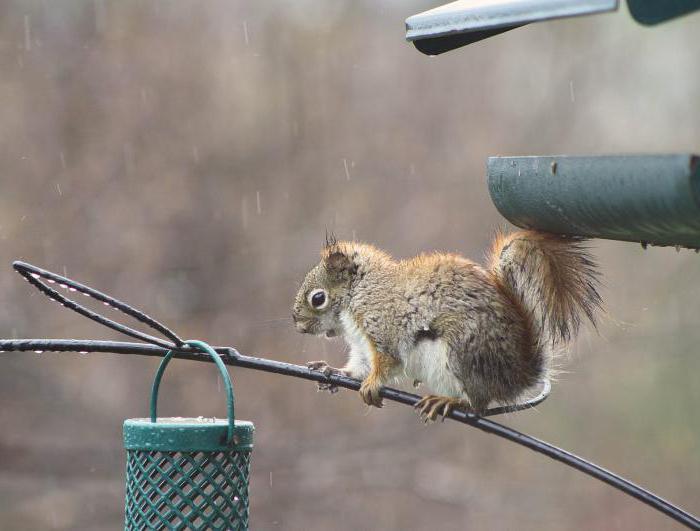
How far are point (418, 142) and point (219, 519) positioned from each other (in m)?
4.32

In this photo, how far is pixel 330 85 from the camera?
19.5ft

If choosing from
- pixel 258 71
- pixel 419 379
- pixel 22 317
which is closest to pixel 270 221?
pixel 258 71

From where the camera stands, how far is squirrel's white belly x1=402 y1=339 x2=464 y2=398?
2148 mm

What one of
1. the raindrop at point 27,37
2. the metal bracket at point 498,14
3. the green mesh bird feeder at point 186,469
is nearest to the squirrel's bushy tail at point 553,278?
the metal bracket at point 498,14

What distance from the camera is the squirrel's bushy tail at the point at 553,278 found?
2.05 meters

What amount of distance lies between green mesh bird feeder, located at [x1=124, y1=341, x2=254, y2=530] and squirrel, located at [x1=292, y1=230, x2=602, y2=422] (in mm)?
338

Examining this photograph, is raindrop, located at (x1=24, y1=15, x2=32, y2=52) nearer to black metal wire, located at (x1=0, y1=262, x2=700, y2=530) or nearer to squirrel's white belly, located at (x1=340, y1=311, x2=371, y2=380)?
squirrel's white belly, located at (x1=340, y1=311, x2=371, y2=380)

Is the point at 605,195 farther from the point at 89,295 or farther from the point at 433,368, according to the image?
the point at 89,295

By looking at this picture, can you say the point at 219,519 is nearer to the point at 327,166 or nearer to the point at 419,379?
the point at 419,379

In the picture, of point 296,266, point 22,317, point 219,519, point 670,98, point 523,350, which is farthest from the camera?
point 670,98

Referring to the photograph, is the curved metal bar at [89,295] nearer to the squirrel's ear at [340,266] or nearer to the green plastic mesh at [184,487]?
the green plastic mesh at [184,487]

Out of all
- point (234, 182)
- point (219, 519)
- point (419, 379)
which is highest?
point (234, 182)

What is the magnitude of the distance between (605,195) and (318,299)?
3.08 ft

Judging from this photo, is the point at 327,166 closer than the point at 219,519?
No
